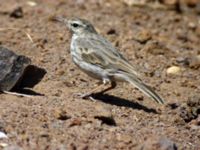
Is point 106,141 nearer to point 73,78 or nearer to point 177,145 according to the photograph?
point 177,145

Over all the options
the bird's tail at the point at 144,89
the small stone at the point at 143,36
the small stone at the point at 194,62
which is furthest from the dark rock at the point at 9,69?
the small stone at the point at 194,62

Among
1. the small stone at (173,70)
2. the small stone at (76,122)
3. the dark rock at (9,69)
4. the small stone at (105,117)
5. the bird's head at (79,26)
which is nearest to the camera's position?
the small stone at (76,122)

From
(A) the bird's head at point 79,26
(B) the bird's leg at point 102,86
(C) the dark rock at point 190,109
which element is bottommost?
(C) the dark rock at point 190,109

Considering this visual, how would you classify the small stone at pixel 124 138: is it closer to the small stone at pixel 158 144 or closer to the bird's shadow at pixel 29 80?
the small stone at pixel 158 144

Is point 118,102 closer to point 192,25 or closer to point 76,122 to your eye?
point 76,122

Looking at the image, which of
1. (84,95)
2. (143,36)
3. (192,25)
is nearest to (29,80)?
(84,95)

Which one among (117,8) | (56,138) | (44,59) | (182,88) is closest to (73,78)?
(44,59)
